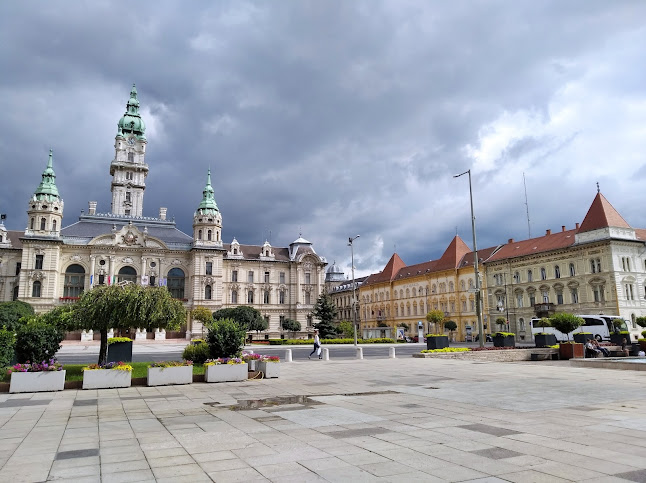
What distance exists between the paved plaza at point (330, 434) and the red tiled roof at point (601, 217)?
162 feet

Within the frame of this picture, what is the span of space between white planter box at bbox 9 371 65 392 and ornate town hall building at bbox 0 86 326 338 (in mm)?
63076

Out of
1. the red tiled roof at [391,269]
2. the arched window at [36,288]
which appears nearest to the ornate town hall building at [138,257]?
the arched window at [36,288]

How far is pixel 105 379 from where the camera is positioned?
1648 centimetres

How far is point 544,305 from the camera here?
63.1 metres

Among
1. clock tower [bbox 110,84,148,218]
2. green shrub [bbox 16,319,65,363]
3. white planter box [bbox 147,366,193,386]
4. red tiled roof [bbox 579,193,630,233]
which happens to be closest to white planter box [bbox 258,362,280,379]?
white planter box [bbox 147,366,193,386]

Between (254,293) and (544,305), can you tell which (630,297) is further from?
(254,293)

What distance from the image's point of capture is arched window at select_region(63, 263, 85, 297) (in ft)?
251

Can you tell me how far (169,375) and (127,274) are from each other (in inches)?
2642

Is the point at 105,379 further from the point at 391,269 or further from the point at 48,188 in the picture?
the point at 391,269

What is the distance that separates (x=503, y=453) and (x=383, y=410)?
4387 millimetres

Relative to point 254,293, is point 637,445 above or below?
below

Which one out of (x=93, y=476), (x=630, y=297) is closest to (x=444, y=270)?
(x=630, y=297)

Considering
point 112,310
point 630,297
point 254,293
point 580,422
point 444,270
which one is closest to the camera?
point 580,422

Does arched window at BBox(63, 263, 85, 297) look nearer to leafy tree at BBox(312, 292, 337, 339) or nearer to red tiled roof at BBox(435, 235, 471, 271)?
leafy tree at BBox(312, 292, 337, 339)
